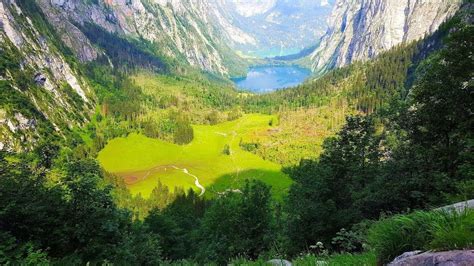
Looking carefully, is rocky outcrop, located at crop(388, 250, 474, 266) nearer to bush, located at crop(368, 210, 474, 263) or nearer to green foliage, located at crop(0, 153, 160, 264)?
bush, located at crop(368, 210, 474, 263)

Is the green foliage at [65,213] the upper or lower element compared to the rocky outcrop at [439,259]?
lower

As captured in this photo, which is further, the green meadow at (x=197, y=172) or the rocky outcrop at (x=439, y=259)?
the green meadow at (x=197, y=172)

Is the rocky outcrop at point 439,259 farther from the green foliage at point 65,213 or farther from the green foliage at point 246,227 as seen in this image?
the green foliage at point 246,227

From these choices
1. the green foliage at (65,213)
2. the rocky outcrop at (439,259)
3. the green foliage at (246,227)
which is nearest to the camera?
the rocky outcrop at (439,259)

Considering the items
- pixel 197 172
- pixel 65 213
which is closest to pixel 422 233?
pixel 65 213

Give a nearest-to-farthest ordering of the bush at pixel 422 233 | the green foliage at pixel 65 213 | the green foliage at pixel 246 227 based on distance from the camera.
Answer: the bush at pixel 422 233 → the green foliage at pixel 65 213 → the green foliage at pixel 246 227

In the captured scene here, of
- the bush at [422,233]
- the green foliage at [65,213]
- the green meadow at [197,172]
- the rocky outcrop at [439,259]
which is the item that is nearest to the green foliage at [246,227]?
the green foliage at [65,213]
